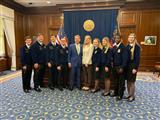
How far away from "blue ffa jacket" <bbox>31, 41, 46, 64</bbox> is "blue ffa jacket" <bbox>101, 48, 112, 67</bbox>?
160 cm

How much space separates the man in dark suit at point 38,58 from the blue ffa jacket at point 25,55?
0.11 m

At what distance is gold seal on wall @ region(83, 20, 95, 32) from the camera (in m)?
6.27

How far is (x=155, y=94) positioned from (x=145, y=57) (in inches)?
132

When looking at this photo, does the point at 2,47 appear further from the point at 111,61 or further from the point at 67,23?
the point at 111,61

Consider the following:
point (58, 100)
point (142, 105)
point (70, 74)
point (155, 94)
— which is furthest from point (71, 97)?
point (155, 94)

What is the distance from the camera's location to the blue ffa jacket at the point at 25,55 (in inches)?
144

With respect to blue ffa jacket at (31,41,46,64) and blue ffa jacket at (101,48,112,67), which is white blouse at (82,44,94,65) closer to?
blue ffa jacket at (101,48,112,67)

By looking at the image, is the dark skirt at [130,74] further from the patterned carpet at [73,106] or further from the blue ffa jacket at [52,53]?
the blue ffa jacket at [52,53]

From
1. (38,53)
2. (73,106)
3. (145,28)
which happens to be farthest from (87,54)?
(145,28)

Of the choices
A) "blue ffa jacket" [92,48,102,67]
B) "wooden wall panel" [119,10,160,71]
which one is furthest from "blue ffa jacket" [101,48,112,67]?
"wooden wall panel" [119,10,160,71]

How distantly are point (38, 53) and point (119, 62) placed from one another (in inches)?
82.6

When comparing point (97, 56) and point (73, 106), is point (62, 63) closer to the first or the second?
point (97, 56)

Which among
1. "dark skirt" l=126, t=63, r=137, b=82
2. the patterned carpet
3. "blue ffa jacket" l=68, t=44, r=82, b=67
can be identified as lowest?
the patterned carpet

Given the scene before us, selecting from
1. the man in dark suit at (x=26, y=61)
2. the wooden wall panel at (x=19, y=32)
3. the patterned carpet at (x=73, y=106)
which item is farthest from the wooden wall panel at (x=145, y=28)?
the wooden wall panel at (x=19, y=32)
